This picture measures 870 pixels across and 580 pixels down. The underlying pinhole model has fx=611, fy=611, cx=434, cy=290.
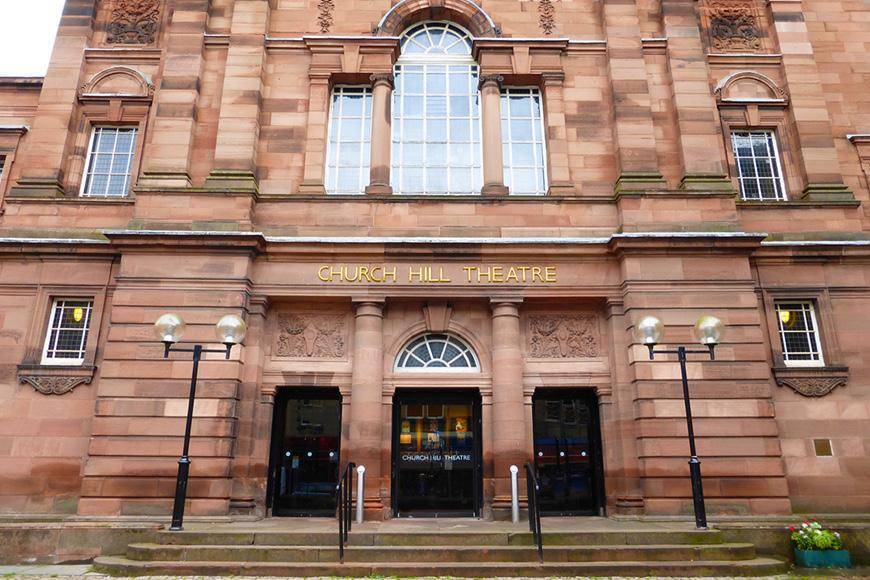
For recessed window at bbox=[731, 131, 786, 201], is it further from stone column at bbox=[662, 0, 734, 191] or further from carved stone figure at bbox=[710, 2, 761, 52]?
carved stone figure at bbox=[710, 2, 761, 52]

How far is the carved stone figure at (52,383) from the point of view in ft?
41.5

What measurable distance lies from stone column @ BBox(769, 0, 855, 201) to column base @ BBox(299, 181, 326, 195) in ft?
36.8

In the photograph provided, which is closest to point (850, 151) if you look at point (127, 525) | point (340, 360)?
point (340, 360)

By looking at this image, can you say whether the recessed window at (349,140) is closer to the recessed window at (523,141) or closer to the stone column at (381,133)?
the stone column at (381,133)

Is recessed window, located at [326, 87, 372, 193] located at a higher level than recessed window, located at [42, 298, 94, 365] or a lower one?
higher

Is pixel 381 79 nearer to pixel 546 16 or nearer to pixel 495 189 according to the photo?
pixel 495 189

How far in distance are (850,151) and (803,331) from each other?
16.5 ft

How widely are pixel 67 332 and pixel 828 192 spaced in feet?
57.2

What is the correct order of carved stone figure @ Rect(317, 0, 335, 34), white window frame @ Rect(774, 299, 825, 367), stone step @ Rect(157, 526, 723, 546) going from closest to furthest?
stone step @ Rect(157, 526, 723, 546) < white window frame @ Rect(774, 299, 825, 367) < carved stone figure @ Rect(317, 0, 335, 34)

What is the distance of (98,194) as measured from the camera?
1452 centimetres

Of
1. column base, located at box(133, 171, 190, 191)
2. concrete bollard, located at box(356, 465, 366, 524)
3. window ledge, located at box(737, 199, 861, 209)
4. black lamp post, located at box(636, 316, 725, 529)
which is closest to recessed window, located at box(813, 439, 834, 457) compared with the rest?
black lamp post, located at box(636, 316, 725, 529)

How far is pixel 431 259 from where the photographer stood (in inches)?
510

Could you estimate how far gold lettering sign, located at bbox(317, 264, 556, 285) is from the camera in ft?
42.3

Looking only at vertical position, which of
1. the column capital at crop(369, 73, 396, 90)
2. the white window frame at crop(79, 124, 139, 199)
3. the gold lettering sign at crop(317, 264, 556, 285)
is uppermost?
the column capital at crop(369, 73, 396, 90)
